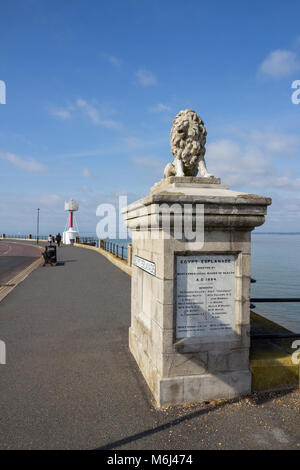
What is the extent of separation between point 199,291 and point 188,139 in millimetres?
2509

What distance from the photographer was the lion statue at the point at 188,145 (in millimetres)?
4887

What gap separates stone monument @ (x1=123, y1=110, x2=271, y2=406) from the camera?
3545mm

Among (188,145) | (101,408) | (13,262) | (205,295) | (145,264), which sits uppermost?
(188,145)

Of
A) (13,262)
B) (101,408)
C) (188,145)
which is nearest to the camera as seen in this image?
(101,408)

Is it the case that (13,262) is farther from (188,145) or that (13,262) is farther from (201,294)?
(201,294)

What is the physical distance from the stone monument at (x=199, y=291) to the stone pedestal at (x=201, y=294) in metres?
0.01

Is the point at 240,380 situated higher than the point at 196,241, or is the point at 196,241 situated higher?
the point at 196,241

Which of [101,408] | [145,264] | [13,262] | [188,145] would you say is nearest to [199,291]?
[145,264]

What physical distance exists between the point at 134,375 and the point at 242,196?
2.92 m

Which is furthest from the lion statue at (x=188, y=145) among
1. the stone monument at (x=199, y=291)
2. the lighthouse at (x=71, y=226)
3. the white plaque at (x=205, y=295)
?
the lighthouse at (x=71, y=226)

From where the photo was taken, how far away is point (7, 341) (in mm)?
5770

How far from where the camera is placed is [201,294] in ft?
12.3
